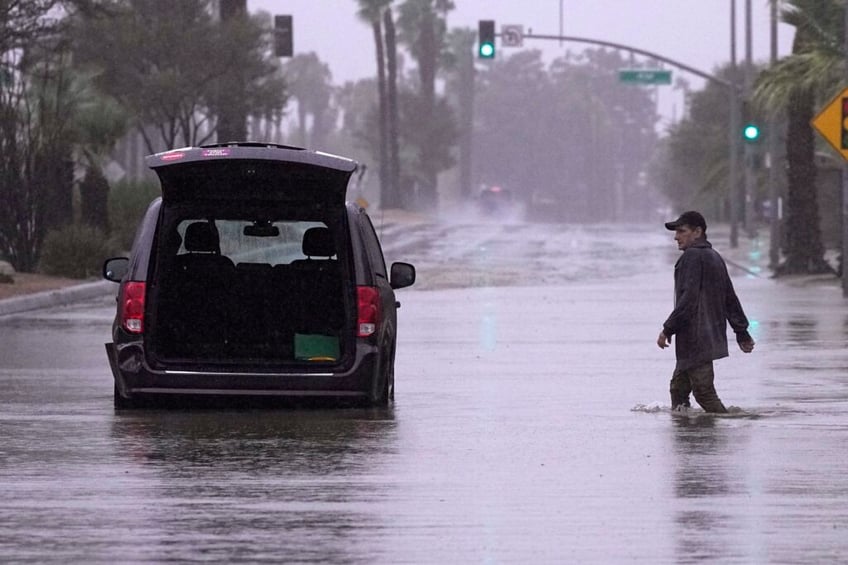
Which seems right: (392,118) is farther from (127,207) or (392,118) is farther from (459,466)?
(459,466)

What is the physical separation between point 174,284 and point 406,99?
344 feet

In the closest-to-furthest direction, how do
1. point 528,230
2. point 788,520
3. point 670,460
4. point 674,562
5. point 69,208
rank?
point 674,562, point 788,520, point 670,460, point 69,208, point 528,230

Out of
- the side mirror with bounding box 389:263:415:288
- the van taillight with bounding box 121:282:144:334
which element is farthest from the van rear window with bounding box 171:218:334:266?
the van taillight with bounding box 121:282:144:334

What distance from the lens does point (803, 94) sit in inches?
1560

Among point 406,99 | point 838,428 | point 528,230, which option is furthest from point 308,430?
point 406,99

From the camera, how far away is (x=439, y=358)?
832 inches

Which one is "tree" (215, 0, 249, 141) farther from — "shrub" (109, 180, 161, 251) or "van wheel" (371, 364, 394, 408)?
"van wheel" (371, 364, 394, 408)

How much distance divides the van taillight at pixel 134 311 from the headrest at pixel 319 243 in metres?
1.36

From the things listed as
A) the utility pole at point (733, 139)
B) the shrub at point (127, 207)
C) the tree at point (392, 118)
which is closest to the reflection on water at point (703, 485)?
the shrub at point (127, 207)

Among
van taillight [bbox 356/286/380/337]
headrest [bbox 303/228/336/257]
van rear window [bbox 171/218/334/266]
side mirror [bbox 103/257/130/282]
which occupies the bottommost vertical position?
van rear window [bbox 171/218/334/266]

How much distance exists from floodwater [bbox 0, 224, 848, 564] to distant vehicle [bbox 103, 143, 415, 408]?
1.03 feet

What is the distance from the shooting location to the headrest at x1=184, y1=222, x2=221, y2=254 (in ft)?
50.5

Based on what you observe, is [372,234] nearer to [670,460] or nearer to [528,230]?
[670,460]

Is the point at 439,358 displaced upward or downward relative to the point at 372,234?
downward
